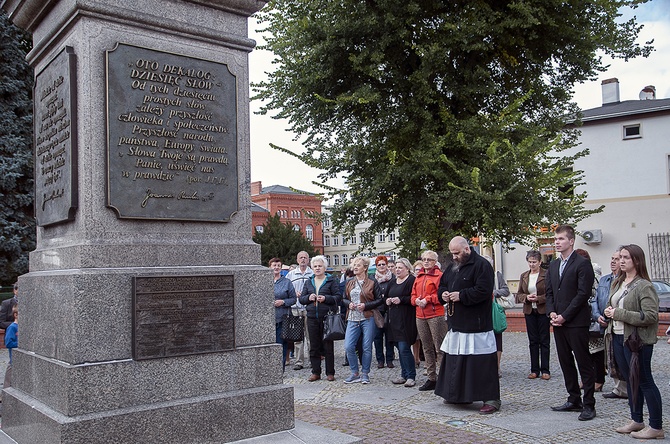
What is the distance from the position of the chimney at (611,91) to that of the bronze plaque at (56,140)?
35.6 m

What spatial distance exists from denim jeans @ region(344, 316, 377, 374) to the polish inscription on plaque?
5.22 meters

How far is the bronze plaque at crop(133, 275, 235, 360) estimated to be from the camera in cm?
477

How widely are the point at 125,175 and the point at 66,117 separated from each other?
65cm

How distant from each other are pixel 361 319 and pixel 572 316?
3712 mm

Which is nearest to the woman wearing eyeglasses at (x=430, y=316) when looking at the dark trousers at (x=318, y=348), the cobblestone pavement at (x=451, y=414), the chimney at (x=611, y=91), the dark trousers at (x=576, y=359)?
the cobblestone pavement at (x=451, y=414)

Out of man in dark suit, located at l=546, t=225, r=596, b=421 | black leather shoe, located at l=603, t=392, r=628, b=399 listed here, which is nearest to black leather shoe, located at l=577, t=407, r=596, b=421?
man in dark suit, located at l=546, t=225, r=596, b=421

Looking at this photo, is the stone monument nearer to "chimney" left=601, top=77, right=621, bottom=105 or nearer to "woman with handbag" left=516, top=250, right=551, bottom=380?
"woman with handbag" left=516, top=250, right=551, bottom=380

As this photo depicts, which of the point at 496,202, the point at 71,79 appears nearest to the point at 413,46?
the point at 496,202

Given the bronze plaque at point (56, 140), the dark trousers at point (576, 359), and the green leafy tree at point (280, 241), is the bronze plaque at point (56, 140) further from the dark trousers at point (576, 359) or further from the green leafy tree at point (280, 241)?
the green leafy tree at point (280, 241)

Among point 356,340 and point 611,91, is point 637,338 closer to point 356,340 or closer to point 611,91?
point 356,340

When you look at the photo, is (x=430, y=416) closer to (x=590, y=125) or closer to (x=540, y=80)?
(x=540, y=80)

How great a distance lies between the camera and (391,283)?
34.0 ft

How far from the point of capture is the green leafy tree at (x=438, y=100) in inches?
642

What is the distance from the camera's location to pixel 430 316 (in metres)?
9.30
